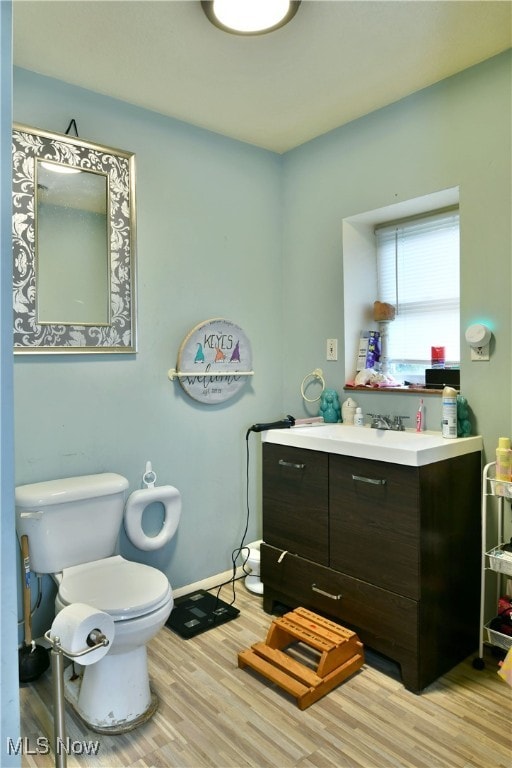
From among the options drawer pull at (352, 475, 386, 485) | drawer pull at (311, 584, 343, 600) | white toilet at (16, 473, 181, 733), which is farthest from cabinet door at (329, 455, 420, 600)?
white toilet at (16, 473, 181, 733)

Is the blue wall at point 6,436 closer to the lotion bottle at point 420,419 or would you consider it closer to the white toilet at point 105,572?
the white toilet at point 105,572

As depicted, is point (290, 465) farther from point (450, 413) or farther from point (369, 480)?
point (450, 413)

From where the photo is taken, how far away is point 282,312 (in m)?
3.11

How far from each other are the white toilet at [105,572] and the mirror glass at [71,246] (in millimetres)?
750

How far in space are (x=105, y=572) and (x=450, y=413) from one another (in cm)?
154

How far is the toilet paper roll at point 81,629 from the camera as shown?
1.18 m

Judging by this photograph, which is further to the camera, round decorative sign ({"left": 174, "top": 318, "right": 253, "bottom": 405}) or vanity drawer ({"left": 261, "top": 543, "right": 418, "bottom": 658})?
round decorative sign ({"left": 174, "top": 318, "right": 253, "bottom": 405})

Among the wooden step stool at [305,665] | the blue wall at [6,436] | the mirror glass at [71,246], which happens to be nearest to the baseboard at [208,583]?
the wooden step stool at [305,665]

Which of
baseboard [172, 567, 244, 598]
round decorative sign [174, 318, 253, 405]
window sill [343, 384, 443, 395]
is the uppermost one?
round decorative sign [174, 318, 253, 405]

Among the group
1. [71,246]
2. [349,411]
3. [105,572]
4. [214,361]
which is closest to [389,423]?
[349,411]

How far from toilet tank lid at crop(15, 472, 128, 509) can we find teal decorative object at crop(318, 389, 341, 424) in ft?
3.71

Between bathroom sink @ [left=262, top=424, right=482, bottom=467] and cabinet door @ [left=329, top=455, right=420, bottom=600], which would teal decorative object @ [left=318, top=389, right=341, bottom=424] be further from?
cabinet door @ [left=329, top=455, right=420, bottom=600]

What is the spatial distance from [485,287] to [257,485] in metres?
1.65

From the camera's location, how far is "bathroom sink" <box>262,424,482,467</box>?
6.21 ft
